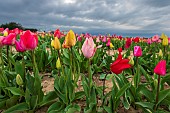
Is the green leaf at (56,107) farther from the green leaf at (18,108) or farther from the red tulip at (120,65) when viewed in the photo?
the red tulip at (120,65)

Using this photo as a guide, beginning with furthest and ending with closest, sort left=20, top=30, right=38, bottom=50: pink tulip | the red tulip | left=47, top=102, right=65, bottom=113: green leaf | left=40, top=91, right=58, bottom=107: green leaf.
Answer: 1. left=40, top=91, right=58, bottom=107: green leaf
2. left=47, top=102, right=65, bottom=113: green leaf
3. left=20, top=30, right=38, bottom=50: pink tulip
4. the red tulip

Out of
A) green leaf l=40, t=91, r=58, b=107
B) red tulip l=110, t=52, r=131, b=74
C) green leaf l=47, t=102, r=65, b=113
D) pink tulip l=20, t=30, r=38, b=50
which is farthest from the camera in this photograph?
green leaf l=40, t=91, r=58, b=107

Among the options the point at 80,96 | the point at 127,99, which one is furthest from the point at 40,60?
the point at 127,99

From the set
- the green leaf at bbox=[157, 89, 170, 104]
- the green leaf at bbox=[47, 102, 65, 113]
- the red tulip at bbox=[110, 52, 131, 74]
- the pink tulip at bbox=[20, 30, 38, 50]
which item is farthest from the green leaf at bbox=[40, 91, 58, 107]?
the green leaf at bbox=[157, 89, 170, 104]

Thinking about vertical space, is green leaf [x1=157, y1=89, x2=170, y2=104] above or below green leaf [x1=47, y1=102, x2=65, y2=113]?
above

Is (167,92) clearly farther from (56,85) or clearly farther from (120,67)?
(56,85)

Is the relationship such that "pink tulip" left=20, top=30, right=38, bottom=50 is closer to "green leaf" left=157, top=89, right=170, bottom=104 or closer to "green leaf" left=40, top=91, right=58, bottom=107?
"green leaf" left=40, top=91, right=58, bottom=107

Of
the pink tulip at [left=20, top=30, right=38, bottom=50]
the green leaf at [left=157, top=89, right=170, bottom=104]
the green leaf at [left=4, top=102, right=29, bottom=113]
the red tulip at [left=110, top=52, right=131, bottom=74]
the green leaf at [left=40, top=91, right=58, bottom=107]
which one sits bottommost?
the green leaf at [left=4, top=102, right=29, bottom=113]

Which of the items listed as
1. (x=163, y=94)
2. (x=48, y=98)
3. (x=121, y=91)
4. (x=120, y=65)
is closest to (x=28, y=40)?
(x=48, y=98)

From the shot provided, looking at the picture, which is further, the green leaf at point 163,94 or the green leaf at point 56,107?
the green leaf at point 56,107

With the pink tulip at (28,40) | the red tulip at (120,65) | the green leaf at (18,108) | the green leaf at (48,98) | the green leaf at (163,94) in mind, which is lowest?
the green leaf at (18,108)

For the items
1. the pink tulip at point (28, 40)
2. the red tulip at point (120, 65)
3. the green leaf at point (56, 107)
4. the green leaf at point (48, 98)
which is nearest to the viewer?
the red tulip at point (120, 65)

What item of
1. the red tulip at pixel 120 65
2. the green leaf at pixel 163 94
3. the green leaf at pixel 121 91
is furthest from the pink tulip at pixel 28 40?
the green leaf at pixel 163 94

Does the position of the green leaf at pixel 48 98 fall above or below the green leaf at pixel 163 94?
below
